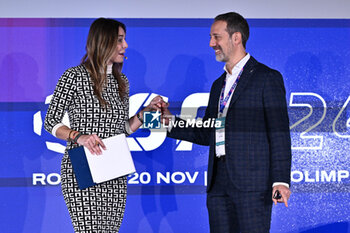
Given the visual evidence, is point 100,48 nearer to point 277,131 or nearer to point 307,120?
point 277,131

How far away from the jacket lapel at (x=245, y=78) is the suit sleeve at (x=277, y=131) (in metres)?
0.10

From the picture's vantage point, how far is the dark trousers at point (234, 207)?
2.48m

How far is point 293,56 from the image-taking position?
3.73 metres

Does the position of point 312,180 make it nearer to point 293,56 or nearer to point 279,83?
point 293,56

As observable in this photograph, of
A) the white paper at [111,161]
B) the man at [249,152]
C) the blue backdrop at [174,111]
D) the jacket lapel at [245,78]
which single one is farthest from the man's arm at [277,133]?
the blue backdrop at [174,111]

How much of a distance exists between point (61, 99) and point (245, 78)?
937 millimetres

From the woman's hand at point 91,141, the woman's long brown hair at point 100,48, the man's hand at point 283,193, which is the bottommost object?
the man's hand at point 283,193

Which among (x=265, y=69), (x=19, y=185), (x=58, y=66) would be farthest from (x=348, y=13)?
(x=19, y=185)

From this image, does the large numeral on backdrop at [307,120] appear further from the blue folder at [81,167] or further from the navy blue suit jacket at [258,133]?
the blue folder at [81,167]

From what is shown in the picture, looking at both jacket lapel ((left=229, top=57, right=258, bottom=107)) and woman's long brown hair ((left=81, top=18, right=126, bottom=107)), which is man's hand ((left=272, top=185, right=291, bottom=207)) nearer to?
jacket lapel ((left=229, top=57, right=258, bottom=107))

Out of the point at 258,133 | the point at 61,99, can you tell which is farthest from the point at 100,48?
the point at 258,133

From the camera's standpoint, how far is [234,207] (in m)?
2.58

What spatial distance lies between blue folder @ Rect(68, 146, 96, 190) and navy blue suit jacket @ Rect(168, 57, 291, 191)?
70cm

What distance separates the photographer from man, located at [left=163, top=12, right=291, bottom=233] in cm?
247
